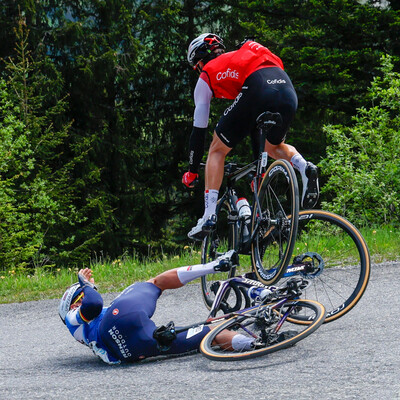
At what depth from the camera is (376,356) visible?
162 inches

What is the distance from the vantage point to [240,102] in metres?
5.28

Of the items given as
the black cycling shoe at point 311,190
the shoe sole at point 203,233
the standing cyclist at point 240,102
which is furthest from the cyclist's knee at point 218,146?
the black cycling shoe at point 311,190

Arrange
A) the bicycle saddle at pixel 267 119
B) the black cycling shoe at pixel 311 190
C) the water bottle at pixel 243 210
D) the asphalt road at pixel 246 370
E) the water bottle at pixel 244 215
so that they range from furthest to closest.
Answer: the water bottle at pixel 243 210 < the water bottle at pixel 244 215 < the bicycle saddle at pixel 267 119 < the black cycling shoe at pixel 311 190 < the asphalt road at pixel 246 370

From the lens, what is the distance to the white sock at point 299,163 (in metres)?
5.19

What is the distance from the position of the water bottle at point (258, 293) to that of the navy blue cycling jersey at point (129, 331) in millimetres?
425

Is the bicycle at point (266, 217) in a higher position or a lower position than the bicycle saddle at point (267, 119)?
lower

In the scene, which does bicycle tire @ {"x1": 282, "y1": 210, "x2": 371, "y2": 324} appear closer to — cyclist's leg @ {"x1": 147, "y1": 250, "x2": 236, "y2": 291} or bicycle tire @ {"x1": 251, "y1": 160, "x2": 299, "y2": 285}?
bicycle tire @ {"x1": 251, "y1": 160, "x2": 299, "y2": 285}

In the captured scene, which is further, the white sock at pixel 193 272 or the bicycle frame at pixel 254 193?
the bicycle frame at pixel 254 193

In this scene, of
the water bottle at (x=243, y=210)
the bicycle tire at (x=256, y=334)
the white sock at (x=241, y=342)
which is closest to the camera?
the bicycle tire at (x=256, y=334)

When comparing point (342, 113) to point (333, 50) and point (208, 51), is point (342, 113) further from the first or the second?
point (208, 51)

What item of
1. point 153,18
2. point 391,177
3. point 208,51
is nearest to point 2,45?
point 153,18

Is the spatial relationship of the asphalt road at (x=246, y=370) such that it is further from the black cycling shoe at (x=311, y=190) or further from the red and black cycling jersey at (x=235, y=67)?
the red and black cycling jersey at (x=235, y=67)

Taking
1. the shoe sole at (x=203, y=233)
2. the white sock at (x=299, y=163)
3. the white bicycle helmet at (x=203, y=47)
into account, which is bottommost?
the shoe sole at (x=203, y=233)

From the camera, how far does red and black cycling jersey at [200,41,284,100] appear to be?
5.29m
